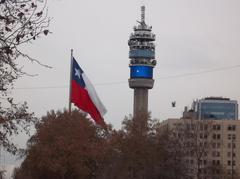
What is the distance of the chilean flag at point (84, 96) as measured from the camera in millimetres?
42281

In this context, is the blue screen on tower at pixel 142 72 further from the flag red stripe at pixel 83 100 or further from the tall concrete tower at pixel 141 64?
the flag red stripe at pixel 83 100

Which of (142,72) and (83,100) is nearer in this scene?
(83,100)

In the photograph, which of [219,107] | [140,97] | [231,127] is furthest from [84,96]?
[219,107]

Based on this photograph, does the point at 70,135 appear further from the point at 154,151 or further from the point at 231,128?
the point at 231,128

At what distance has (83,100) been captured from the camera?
42719 mm

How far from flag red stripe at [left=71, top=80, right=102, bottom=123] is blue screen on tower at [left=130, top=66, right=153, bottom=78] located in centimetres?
12380

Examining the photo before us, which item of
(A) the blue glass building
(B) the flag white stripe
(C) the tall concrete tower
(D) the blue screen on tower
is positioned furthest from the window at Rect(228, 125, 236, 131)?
(B) the flag white stripe

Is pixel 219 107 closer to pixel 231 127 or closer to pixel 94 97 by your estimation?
pixel 231 127

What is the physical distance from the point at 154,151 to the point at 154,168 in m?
5.11

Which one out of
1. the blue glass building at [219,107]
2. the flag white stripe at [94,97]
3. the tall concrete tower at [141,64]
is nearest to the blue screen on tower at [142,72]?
the tall concrete tower at [141,64]

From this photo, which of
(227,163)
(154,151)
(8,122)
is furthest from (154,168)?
(227,163)

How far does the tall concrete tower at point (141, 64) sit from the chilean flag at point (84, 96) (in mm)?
122059

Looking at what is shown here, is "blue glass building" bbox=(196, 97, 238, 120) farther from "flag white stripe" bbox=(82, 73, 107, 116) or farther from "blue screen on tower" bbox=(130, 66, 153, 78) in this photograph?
"flag white stripe" bbox=(82, 73, 107, 116)

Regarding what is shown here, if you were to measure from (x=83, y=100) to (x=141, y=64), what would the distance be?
12479cm
